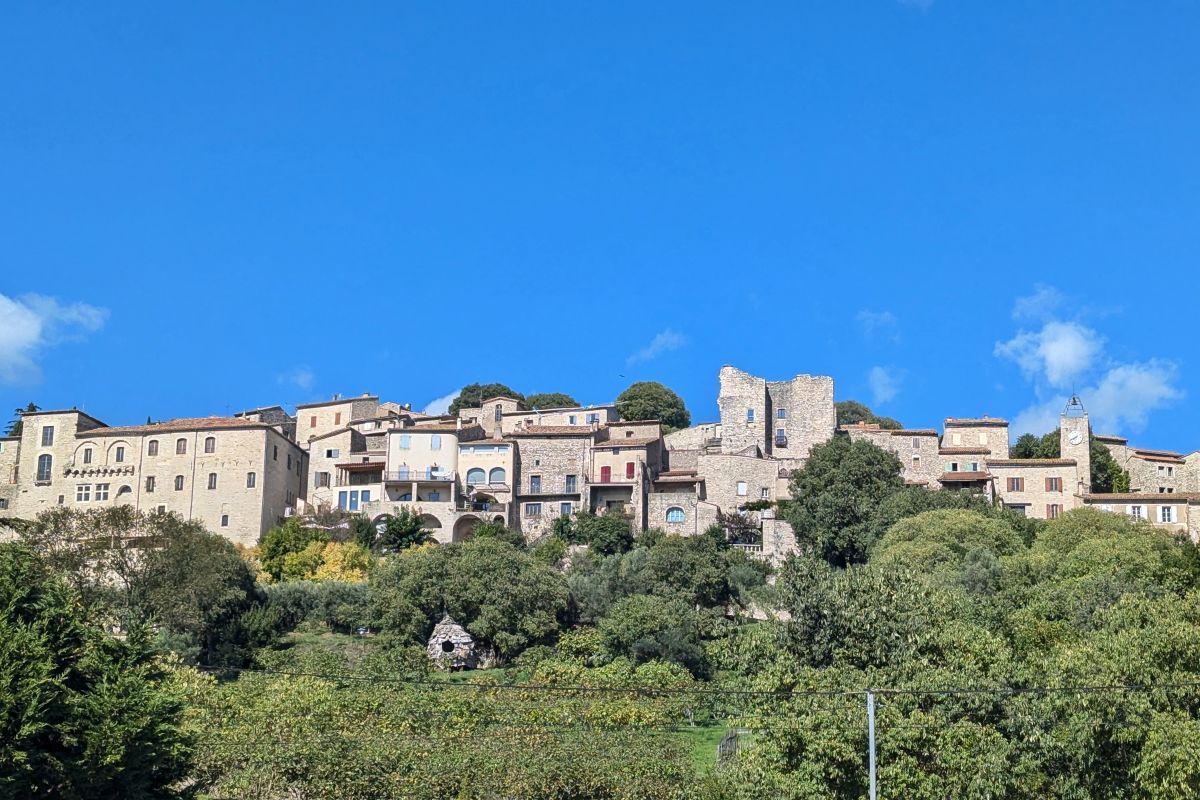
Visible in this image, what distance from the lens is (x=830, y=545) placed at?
2793 inches

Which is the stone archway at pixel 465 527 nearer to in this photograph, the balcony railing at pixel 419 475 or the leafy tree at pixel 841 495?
the balcony railing at pixel 419 475

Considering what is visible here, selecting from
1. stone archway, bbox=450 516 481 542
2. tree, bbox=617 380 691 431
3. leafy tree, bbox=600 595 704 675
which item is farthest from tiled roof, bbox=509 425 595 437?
leafy tree, bbox=600 595 704 675

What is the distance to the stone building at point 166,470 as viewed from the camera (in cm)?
8125

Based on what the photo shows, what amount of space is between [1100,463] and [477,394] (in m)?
53.0

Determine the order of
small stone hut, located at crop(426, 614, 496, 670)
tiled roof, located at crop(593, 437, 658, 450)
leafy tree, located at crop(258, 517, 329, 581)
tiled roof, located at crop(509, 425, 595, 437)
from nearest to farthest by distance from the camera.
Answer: small stone hut, located at crop(426, 614, 496, 670), leafy tree, located at crop(258, 517, 329, 581), tiled roof, located at crop(593, 437, 658, 450), tiled roof, located at crop(509, 425, 595, 437)

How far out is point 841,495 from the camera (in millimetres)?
72750

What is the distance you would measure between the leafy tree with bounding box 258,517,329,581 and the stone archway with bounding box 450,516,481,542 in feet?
25.5

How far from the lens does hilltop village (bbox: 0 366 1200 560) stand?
3182 inches

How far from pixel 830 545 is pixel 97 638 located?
4634 centimetres

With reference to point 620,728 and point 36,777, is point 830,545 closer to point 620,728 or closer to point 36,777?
point 620,728

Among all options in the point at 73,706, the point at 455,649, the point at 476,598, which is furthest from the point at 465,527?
the point at 73,706

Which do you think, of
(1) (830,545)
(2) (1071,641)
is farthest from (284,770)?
(1) (830,545)

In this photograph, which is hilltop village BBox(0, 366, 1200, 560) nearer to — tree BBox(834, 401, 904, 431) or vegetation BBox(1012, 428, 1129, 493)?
vegetation BBox(1012, 428, 1129, 493)

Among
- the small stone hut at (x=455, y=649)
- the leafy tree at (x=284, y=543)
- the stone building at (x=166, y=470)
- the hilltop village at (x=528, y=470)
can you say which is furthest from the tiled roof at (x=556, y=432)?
the small stone hut at (x=455, y=649)
